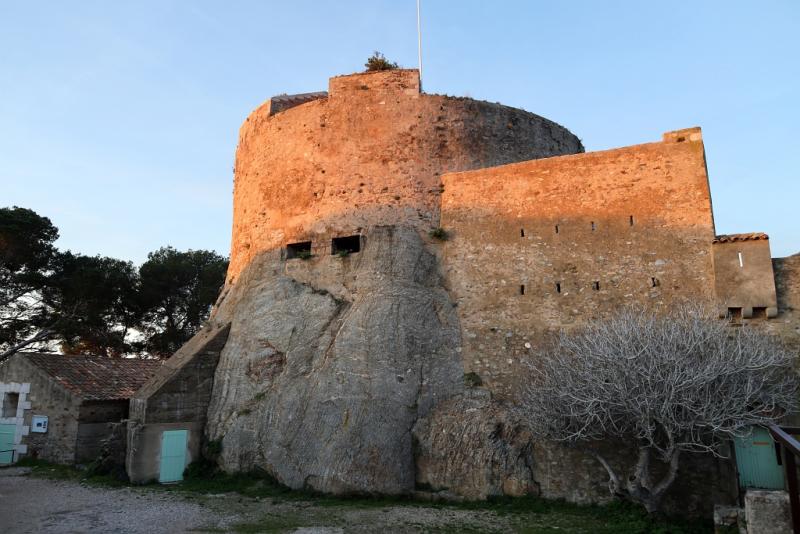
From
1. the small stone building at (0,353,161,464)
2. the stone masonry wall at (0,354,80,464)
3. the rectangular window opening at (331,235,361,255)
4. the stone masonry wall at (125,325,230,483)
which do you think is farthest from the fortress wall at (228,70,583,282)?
the stone masonry wall at (0,354,80,464)

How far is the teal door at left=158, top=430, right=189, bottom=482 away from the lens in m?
12.2

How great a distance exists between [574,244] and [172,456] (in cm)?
1010

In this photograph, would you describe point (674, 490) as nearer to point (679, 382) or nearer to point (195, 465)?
point (679, 382)

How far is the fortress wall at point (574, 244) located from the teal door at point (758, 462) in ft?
8.69

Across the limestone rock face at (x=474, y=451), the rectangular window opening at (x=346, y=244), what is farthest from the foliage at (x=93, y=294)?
the limestone rock face at (x=474, y=451)

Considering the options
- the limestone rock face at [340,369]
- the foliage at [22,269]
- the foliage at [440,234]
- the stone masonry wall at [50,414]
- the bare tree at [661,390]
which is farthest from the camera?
the foliage at [22,269]

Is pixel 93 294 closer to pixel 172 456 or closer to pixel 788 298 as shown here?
pixel 172 456

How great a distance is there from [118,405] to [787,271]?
17.0m

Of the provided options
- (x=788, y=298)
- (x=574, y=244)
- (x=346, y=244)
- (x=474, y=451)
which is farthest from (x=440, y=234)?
(x=788, y=298)

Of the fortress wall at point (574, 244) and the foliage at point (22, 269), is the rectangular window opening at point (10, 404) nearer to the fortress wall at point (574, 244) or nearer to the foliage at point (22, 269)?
the foliage at point (22, 269)

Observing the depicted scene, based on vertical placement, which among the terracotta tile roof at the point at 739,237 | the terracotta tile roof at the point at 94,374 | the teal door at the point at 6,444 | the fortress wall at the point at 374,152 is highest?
the fortress wall at the point at 374,152

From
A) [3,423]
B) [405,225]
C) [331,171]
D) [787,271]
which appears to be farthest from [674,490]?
[3,423]

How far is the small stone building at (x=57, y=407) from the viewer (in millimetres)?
15133

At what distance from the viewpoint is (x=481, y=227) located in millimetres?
12914
